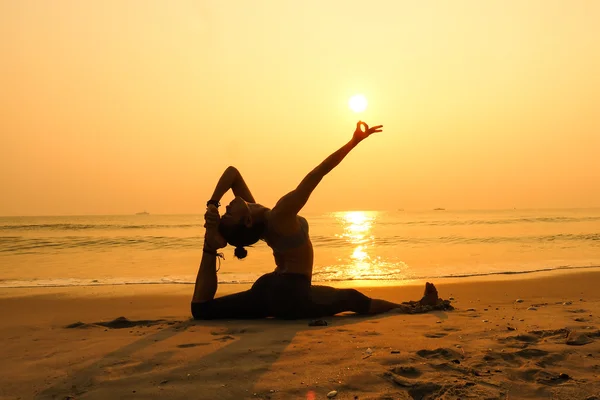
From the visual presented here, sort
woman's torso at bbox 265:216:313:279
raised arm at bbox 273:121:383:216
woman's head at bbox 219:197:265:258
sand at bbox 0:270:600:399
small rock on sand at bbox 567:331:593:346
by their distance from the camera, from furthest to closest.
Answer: woman's torso at bbox 265:216:313:279 < woman's head at bbox 219:197:265:258 < raised arm at bbox 273:121:383:216 < small rock on sand at bbox 567:331:593:346 < sand at bbox 0:270:600:399

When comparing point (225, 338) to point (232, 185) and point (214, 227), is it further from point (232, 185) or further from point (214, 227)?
point (232, 185)

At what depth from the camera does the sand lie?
119 inches

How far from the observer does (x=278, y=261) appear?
197 inches

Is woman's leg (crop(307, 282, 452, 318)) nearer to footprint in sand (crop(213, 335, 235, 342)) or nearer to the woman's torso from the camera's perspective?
the woman's torso

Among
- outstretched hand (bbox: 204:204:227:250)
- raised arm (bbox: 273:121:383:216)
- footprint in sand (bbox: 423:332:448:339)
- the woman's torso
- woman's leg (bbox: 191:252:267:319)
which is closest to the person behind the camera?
footprint in sand (bbox: 423:332:448:339)

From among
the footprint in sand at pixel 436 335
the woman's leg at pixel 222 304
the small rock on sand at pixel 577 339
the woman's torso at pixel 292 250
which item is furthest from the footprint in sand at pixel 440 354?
the woman's leg at pixel 222 304

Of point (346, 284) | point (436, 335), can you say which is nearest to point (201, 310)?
point (436, 335)

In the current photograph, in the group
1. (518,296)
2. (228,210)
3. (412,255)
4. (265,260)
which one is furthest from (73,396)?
(412,255)

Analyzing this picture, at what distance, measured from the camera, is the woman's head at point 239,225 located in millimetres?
4602

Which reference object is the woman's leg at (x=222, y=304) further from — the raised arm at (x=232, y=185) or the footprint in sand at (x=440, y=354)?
the footprint in sand at (x=440, y=354)

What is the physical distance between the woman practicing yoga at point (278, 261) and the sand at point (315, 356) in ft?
0.58

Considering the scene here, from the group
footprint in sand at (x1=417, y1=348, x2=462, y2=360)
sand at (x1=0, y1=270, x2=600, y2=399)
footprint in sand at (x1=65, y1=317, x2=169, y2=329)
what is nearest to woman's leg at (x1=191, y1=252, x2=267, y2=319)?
sand at (x1=0, y1=270, x2=600, y2=399)

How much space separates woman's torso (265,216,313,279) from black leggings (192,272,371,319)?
8cm

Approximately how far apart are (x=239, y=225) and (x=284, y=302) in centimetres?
104
